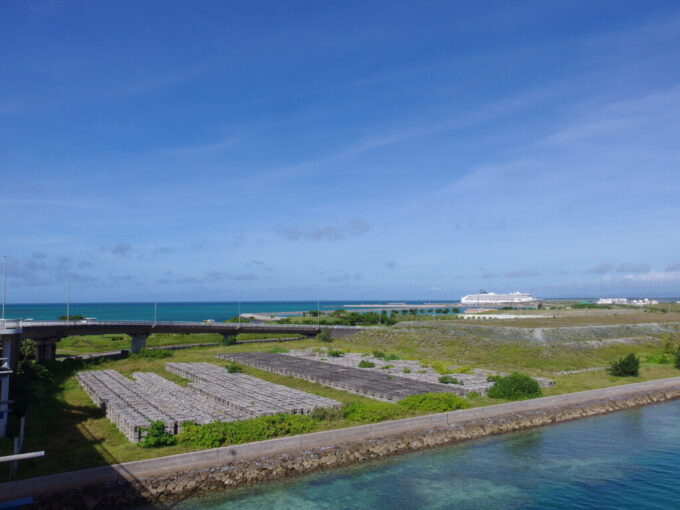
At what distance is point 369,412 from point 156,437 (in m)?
12.6

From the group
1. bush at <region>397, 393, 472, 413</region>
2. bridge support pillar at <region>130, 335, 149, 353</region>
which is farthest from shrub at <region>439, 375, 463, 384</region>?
bridge support pillar at <region>130, 335, 149, 353</region>

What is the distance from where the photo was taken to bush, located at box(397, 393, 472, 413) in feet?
110

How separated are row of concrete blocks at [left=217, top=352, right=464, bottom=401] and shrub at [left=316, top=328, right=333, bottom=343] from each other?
22.0m

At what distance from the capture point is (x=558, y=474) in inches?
979

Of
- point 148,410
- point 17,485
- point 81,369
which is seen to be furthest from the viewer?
point 81,369

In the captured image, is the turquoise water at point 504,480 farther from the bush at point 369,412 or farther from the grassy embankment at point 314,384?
the grassy embankment at point 314,384

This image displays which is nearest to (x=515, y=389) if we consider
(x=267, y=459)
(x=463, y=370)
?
(x=463, y=370)

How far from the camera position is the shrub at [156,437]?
82.7 ft

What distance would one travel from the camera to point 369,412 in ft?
103

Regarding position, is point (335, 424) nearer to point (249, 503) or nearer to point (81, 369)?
point (249, 503)

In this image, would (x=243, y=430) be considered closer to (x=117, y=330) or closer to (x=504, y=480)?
(x=504, y=480)

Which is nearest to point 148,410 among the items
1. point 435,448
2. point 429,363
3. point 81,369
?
point 435,448

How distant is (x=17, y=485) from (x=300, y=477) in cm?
1159

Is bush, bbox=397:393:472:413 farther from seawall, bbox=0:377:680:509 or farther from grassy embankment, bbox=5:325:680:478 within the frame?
grassy embankment, bbox=5:325:680:478
